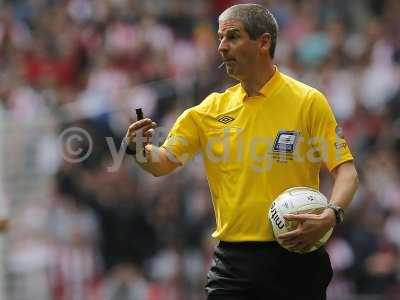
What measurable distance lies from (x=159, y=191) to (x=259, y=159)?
647cm

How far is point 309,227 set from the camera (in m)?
6.21

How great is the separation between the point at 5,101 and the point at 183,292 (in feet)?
11.7

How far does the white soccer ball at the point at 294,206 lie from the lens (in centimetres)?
630

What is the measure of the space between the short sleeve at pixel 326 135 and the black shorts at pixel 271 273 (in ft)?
1.72

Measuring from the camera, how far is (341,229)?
12938mm

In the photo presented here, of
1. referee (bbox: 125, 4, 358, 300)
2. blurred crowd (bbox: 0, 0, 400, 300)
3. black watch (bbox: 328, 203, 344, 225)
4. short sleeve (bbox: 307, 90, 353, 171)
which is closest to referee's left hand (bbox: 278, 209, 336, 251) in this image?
black watch (bbox: 328, 203, 344, 225)

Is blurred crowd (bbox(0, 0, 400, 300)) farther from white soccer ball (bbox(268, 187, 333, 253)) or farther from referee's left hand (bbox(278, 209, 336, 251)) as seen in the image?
referee's left hand (bbox(278, 209, 336, 251))

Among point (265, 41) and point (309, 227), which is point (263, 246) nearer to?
point (309, 227)

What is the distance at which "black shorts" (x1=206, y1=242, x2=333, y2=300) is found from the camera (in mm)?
6582

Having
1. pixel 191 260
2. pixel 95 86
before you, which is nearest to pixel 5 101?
pixel 95 86

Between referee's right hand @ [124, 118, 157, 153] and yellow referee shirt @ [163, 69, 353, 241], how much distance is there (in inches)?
18.5

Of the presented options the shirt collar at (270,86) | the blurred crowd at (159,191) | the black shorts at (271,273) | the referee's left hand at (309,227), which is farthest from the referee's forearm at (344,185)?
the blurred crowd at (159,191)

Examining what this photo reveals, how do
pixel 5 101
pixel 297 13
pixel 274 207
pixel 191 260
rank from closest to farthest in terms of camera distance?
1. pixel 274 207
2. pixel 191 260
3. pixel 5 101
4. pixel 297 13

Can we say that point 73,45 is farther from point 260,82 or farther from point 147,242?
point 260,82
